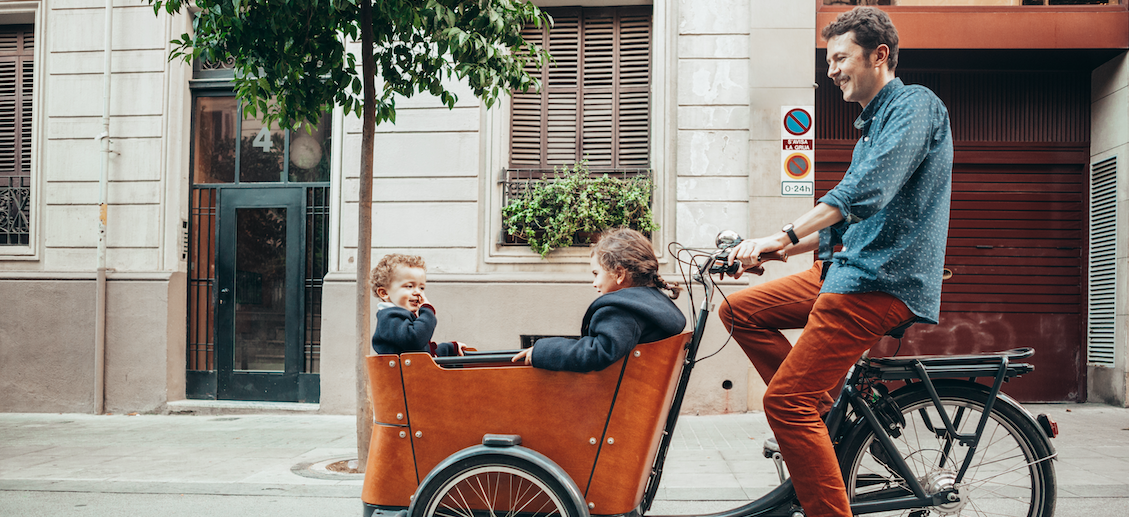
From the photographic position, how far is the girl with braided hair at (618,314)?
2.49 m

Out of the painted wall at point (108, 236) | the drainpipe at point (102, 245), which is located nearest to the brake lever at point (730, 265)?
the painted wall at point (108, 236)

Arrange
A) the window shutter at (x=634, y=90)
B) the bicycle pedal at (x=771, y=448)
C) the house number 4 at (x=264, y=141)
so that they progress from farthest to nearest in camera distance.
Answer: the house number 4 at (x=264, y=141) < the window shutter at (x=634, y=90) < the bicycle pedal at (x=771, y=448)

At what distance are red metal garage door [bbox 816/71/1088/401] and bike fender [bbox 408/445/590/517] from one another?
6411mm

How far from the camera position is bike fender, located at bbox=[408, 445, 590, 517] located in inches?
99.0

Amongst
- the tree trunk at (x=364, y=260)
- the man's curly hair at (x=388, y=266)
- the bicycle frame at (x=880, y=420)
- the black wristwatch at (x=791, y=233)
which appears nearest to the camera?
the black wristwatch at (x=791, y=233)

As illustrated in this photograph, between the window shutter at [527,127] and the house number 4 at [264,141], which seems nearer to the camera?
the window shutter at [527,127]

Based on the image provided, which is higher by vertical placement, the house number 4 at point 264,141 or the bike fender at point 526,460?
the house number 4 at point 264,141

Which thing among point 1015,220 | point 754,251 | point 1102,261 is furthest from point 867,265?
point 1102,261

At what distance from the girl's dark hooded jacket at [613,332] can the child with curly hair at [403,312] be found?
678mm

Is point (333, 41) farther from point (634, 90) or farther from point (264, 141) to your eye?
point (264, 141)

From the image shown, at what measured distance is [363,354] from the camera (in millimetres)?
5250

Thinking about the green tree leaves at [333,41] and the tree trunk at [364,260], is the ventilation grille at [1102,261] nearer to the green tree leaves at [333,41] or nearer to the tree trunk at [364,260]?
the green tree leaves at [333,41]

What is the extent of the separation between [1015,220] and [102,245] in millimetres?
9717

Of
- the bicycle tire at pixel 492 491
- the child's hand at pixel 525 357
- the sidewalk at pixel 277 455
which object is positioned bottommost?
the sidewalk at pixel 277 455
